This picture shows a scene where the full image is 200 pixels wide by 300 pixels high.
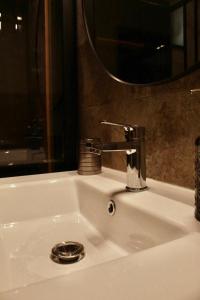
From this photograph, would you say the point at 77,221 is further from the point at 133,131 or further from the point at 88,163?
the point at 133,131

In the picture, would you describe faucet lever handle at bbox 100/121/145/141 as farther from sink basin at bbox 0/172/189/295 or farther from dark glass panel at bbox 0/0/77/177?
dark glass panel at bbox 0/0/77/177

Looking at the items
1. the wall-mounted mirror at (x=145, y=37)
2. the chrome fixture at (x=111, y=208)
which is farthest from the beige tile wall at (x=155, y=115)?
the chrome fixture at (x=111, y=208)

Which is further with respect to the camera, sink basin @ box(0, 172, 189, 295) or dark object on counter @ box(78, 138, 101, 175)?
dark object on counter @ box(78, 138, 101, 175)

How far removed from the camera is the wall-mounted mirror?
57 centimetres

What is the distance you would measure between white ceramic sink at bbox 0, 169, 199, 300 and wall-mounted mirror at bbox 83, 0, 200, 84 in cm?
28

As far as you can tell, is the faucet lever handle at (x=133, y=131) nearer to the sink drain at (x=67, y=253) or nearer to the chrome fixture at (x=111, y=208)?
the chrome fixture at (x=111, y=208)

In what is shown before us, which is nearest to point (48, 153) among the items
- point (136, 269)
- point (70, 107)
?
point (70, 107)

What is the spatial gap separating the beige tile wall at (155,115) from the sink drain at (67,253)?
26 centimetres

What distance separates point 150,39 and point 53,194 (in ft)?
1.63

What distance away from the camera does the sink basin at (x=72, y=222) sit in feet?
1.63

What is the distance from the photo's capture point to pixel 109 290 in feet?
0.79

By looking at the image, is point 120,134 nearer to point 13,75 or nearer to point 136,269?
point 13,75

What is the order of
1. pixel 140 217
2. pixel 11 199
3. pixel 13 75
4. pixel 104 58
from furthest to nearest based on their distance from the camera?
pixel 13 75 < pixel 104 58 < pixel 11 199 < pixel 140 217

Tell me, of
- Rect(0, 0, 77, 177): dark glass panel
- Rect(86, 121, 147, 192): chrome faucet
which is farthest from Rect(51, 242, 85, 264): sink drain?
Rect(0, 0, 77, 177): dark glass panel
